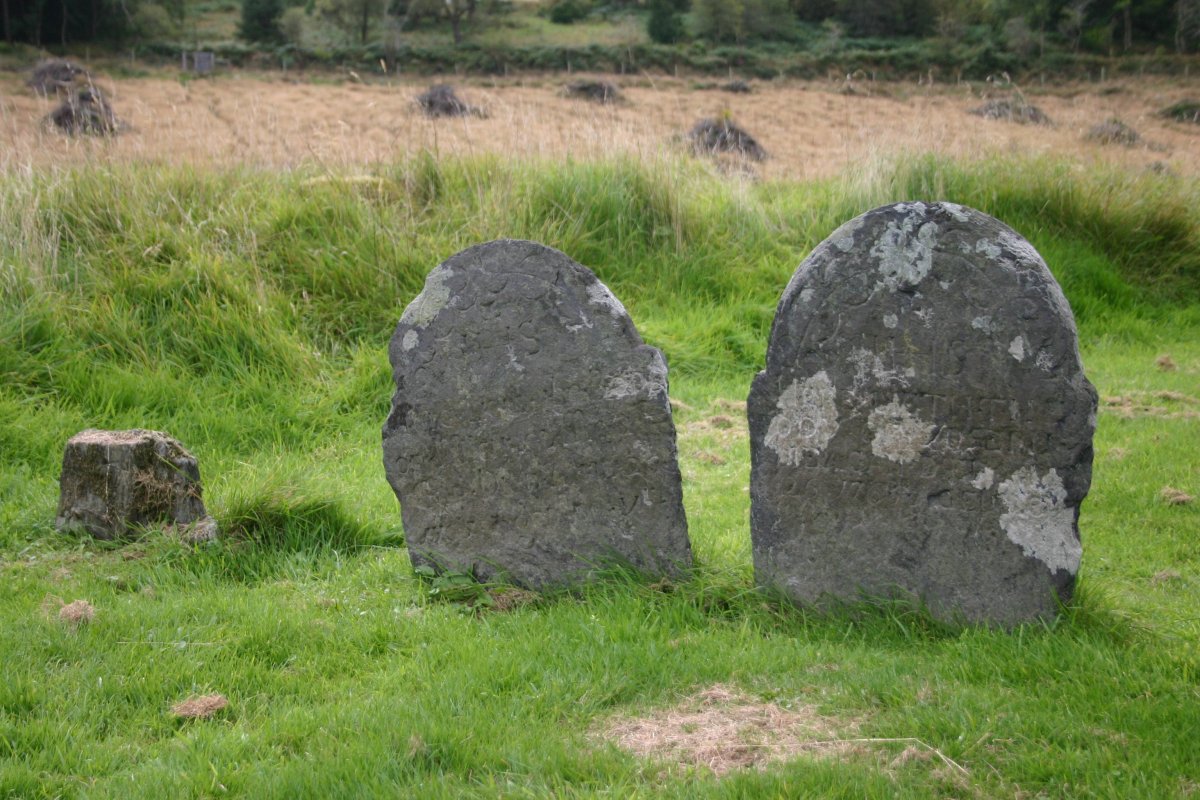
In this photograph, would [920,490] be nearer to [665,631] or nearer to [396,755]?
[665,631]

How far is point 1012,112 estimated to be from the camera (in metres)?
15.8

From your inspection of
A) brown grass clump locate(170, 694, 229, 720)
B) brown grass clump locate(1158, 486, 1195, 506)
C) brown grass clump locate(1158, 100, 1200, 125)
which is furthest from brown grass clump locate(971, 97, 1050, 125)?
brown grass clump locate(170, 694, 229, 720)

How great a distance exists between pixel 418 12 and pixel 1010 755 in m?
30.1

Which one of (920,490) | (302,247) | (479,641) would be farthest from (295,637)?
(302,247)

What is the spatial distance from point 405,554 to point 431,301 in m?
1.29

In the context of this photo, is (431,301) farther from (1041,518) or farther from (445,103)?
(445,103)

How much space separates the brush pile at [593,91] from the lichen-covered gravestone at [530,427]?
55.7 feet

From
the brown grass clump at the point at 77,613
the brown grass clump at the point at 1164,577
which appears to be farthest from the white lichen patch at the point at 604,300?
the brown grass clump at the point at 1164,577

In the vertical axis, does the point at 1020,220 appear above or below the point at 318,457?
above

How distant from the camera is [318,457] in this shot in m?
6.97

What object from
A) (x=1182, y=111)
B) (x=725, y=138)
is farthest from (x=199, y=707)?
(x=1182, y=111)

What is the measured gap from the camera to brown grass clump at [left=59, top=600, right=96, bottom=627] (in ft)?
14.0

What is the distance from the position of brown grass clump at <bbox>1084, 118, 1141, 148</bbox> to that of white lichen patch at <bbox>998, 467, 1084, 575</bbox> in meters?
11.4

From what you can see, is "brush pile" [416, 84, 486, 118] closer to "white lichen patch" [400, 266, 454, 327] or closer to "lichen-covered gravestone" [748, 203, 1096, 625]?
"white lichen patch" [400, 266, 454, 327]
